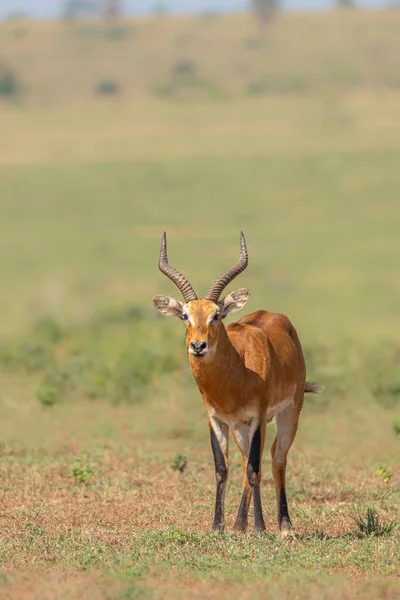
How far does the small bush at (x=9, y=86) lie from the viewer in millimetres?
77500

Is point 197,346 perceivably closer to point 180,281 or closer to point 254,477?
point 180,281

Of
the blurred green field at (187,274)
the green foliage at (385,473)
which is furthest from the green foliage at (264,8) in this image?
the green foliage at (385,473)

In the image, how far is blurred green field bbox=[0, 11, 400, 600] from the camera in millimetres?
9172

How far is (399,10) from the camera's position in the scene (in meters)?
102

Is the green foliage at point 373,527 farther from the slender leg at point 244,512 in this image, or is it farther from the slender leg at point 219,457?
the slender leg at point 219,457

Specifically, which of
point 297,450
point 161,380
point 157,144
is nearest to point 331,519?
point 297,450

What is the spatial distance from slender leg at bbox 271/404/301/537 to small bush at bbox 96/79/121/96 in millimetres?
69395

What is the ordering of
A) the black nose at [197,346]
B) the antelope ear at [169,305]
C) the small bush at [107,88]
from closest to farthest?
the black nose at [197,346] → the antelope ear at [169,305] → the small bush at [107,88]

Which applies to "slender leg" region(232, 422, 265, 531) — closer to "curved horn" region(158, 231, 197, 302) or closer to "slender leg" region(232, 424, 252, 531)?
"slender leg" region(232, 424, 252, 531)

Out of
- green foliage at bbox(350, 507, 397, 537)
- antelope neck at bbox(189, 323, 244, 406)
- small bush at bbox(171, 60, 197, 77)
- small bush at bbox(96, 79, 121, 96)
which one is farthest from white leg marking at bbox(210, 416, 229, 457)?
small bush at bbox(171, 60, 197, 77)

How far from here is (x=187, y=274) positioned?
3484cm

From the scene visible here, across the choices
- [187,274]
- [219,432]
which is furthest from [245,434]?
[187,274]

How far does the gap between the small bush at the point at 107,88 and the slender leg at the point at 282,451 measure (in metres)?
69.4

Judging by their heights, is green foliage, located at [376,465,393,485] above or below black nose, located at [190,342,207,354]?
below
